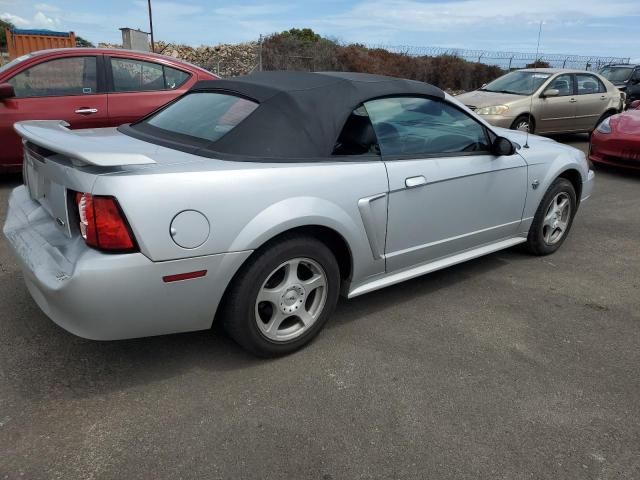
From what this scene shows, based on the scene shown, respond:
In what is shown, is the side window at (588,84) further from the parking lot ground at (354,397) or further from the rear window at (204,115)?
the rear window at (204,115)

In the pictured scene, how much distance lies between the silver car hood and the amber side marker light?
7.66 metres

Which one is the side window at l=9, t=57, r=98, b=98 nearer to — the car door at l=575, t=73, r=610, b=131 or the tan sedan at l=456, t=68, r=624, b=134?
the tan sedan at l=456, t=68, r=624, b=134

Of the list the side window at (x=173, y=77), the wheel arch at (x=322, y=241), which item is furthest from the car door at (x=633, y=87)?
the wheel arch at (x=322, y=241)

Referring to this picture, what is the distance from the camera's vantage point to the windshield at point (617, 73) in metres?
15.6

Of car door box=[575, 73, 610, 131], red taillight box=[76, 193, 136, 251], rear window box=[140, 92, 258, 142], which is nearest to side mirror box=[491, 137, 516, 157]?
rear window box=[140, 92, 258, 142]

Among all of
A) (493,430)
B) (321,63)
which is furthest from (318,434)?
(321,63)

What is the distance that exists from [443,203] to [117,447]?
2.27m

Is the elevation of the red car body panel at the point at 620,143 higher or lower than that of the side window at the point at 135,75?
lower

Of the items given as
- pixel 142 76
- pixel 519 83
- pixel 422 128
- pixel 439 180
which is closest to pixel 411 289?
pixel 439 180

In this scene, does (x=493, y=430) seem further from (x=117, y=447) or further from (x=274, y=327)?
(x=117, y=447)

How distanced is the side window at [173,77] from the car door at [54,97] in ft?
2.54

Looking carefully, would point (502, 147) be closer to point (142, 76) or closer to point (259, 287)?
point (259, 287)

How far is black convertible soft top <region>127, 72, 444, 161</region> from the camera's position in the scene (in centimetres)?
275

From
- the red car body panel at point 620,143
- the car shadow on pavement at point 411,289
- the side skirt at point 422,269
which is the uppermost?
the red car body panel at point 620,143
